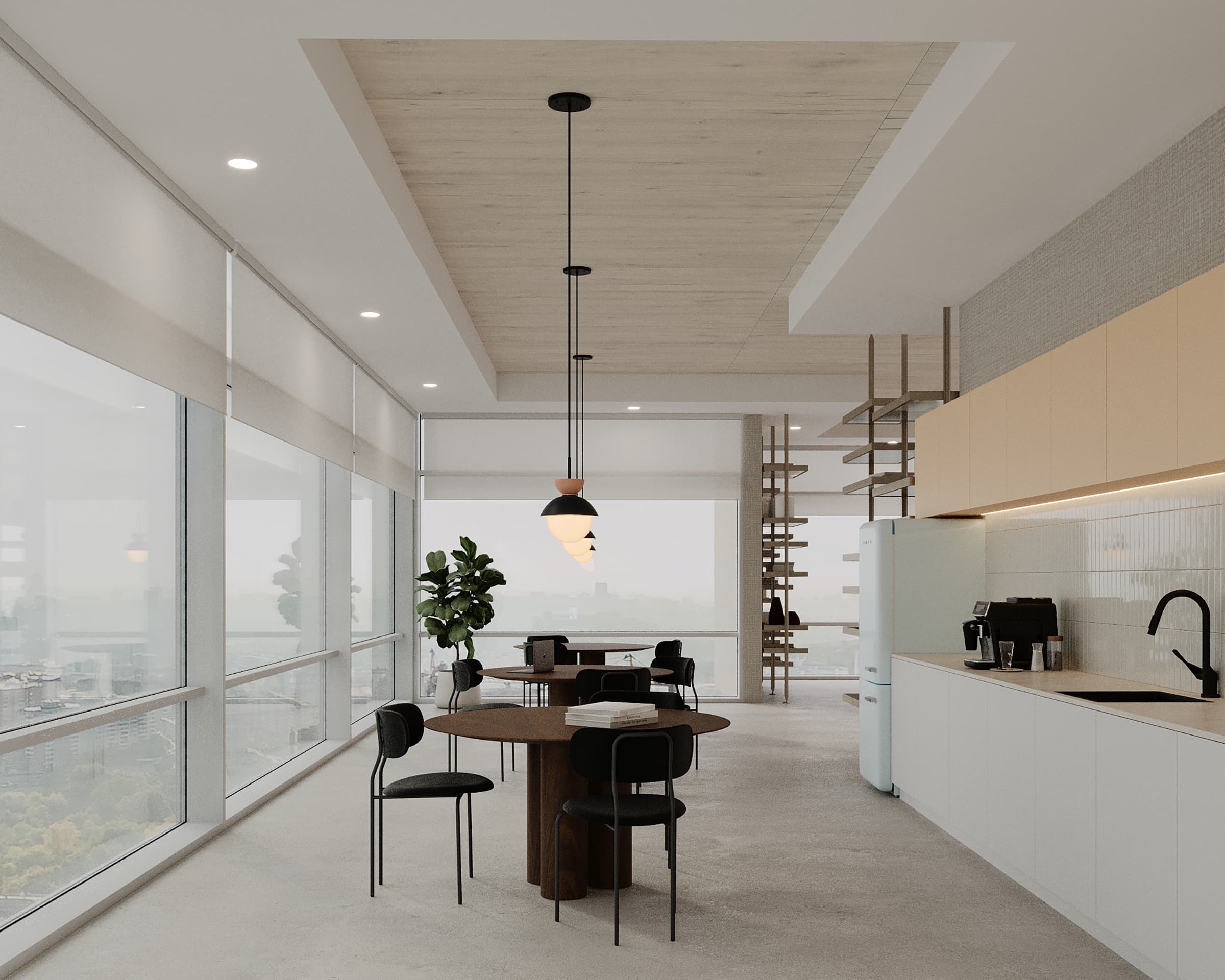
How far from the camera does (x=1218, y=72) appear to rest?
356 centimetres

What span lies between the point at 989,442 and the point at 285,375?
158 inches

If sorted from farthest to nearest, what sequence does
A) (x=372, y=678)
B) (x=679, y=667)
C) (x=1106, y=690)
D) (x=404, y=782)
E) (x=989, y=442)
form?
(x=372, y=678), (x=679, y=667), (x=989, y=442), (x=404, y=782), (x=1106, y=690)

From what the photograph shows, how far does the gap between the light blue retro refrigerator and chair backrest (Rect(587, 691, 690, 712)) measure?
5.38 feet

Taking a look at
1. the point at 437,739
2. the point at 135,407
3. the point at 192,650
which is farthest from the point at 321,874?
the point at 437,739

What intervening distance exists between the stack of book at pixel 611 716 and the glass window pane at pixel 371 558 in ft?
14.6

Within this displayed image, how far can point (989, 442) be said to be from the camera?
5531 mm

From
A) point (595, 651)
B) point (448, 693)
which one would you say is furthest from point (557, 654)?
point (448, 693)

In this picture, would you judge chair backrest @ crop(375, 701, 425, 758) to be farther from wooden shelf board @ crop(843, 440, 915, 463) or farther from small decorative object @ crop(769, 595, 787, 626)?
small decorative object @ crop(769, 595, 787, 626)

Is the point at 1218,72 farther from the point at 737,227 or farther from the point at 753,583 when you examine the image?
the point at 753,583

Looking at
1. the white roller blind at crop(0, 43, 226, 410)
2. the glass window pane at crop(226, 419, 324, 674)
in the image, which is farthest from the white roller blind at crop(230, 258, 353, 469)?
the white roller blind at crop(0, 43, 226, 410)

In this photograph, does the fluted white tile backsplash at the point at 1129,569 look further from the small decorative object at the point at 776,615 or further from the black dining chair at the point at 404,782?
the small decorative object at the point at 776,615

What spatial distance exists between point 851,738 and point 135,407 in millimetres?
6228

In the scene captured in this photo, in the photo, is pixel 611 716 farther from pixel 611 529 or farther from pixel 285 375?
pixel 611 529

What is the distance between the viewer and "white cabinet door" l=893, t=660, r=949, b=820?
18.2 ft
